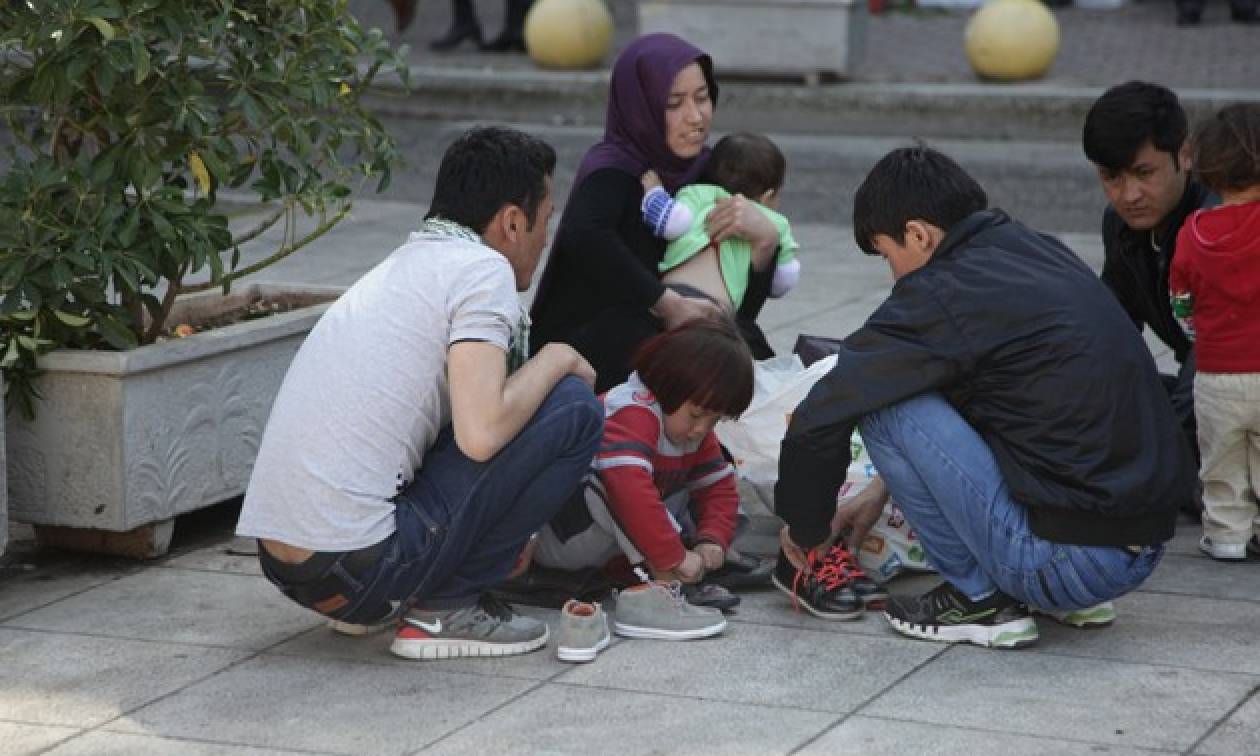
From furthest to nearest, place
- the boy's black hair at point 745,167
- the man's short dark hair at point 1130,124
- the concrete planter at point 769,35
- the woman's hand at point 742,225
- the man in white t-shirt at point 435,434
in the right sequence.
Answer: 1. the concrete planter at point 769,35
2. the boy's black hair at point 745,167
3. the woman's hand at point 742,225
4. the man's short dark hair at point 1130,124
5. the man in white t-shirt at point 435,434

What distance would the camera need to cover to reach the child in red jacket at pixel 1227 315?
16.4 ft

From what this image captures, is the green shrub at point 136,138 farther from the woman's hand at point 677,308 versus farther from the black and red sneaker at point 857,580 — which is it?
the black and red sneaker at point 857,580

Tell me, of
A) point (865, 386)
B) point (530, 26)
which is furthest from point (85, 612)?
point (530, 26)

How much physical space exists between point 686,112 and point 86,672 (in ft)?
7.48

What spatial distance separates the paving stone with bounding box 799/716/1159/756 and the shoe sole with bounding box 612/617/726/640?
0.60 m

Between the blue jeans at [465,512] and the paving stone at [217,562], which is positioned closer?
the blue jeans at [465,512]

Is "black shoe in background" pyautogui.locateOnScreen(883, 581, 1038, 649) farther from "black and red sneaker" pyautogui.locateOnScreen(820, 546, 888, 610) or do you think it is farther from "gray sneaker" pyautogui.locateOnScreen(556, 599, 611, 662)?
"gray sneaker" pyautogui.locateOnScreen(556, 599, 611, 662)

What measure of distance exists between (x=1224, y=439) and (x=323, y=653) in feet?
7.41

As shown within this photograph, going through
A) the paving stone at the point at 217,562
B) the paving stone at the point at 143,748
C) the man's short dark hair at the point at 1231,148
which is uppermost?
the man's short dark hair at the point at 1231,148

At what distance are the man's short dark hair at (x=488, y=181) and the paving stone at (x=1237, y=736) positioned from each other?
1717 mm

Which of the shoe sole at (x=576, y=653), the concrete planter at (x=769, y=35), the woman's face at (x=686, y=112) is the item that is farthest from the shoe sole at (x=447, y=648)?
the concrete planter at (x=769, y=35)

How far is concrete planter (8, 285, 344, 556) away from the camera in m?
5.01

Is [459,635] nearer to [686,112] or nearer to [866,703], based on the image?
[866,703]

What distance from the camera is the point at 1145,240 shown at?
5.60 metres
